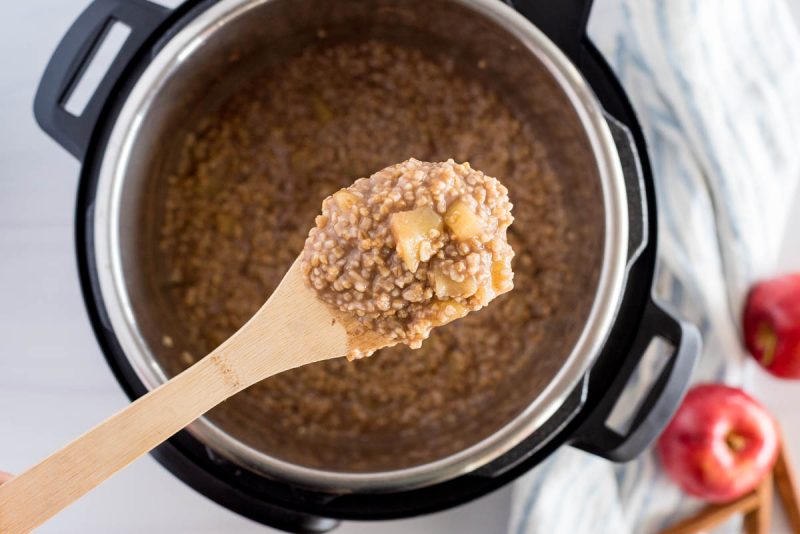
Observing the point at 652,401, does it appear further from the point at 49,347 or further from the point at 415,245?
the point at 49,347

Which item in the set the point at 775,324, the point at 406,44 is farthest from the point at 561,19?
the point at 775,324

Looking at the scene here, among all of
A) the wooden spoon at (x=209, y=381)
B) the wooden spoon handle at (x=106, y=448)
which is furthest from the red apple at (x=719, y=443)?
the wooden spoon handle at (x=106, y=448)

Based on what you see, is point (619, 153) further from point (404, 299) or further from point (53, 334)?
point (53, 334)

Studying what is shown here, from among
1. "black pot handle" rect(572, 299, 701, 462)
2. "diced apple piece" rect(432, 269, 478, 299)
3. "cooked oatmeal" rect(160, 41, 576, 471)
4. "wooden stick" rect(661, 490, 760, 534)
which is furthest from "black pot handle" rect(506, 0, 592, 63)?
"wooden stick" rect(661, 490, 760, 534)

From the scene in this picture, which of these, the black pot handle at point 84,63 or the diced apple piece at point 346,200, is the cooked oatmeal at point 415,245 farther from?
the black pot handle at point 84,63

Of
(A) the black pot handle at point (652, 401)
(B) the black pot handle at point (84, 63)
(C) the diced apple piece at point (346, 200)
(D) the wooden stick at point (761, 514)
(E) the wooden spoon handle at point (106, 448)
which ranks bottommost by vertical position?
(D) the wooden stick at point (761, 514)

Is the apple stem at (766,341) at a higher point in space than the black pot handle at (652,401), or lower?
lower

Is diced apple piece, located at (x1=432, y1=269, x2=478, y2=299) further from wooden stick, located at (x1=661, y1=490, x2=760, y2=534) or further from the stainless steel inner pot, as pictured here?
wooden stick, located at (x1=661, y1=490, x2=760, y2=534)
